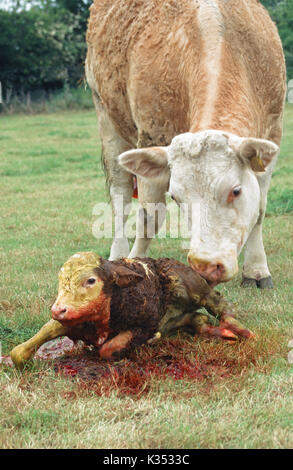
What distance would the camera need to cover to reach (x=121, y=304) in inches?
140

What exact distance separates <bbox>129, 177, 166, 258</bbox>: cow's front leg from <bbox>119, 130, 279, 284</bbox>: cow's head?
1.03 metres

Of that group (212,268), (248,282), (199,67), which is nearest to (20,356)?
(212,268)

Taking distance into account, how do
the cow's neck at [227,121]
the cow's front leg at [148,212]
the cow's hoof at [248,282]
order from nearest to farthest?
the cow's neck at [227,121], the cow's front leg at [148,212], the cow's hoof at [248,282]

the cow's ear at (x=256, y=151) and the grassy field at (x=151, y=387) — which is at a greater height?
the cow's ear at (x=256, y=151)

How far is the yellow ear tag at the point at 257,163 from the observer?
12.9 ft

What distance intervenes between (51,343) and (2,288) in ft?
4.95

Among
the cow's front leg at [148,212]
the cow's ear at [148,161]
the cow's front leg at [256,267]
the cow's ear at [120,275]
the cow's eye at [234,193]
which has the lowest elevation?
the cow's front leg at [256,267]

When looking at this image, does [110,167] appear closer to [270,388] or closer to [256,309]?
[256,309]

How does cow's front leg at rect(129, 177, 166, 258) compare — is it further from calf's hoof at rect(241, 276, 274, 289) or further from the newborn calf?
the newborn calf

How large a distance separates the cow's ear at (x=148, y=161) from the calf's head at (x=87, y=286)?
0.89m

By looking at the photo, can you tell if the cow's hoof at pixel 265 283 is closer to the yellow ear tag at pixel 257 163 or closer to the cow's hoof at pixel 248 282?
the cow's hoof at pixel 248 282

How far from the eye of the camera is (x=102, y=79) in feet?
20.5

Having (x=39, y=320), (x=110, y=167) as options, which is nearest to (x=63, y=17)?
(x=110, y=167)

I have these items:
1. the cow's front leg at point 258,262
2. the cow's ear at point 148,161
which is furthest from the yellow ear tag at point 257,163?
the cow's front leg at point 258,262
